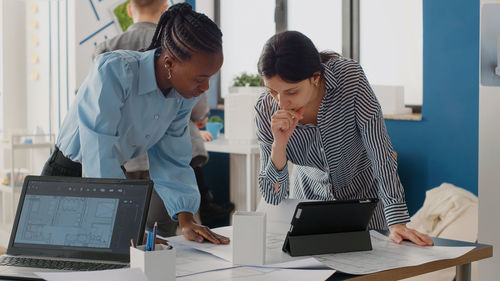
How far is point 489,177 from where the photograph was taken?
2.08 m

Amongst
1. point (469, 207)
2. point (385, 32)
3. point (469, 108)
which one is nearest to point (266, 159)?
point (469, 207)

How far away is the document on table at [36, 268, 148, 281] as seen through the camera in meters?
1.20

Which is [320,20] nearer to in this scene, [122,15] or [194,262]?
[122,15]

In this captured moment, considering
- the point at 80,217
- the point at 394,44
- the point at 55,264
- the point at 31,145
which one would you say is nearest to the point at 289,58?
the point at 80,217

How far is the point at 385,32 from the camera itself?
4.12 meters

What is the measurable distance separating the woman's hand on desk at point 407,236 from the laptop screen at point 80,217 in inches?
A: 26.4

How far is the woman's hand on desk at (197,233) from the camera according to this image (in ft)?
5.42

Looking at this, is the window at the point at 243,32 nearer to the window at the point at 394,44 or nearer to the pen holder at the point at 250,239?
the window at the point at 394,44

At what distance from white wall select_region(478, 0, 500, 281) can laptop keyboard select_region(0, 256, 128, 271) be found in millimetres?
1247

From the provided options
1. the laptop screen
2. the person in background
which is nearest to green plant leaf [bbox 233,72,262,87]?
the person in background

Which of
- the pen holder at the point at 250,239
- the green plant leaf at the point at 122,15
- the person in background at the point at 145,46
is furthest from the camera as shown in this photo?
the green plant leaf at the point at 122,15

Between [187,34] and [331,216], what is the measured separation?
1.85 ft

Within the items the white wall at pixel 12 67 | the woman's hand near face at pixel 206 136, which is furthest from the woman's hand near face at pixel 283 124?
the white wall at pixel 12 67

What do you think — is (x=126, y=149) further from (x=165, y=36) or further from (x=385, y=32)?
(x=385, y=32)
